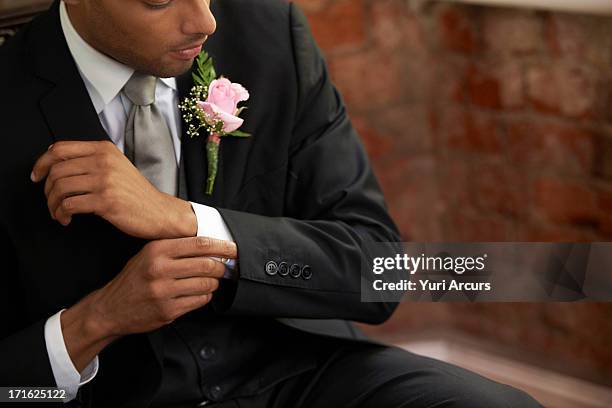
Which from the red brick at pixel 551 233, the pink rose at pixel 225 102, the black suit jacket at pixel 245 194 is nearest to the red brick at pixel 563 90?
the red brick at pixel 551 233

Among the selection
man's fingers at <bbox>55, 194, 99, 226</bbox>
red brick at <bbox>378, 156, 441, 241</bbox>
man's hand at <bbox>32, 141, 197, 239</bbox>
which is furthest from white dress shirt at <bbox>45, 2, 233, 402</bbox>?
red brick at <bbox>378, 156, 441, 241</bbox>

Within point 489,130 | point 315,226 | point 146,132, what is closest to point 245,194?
point 315,226

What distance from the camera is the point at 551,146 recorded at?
3.11 metres

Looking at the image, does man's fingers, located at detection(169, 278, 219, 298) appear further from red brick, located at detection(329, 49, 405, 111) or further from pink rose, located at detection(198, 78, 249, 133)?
red brick, located at detection(329, 49, 405, 111)

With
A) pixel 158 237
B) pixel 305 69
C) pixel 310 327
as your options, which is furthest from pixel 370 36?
pixel 158 237

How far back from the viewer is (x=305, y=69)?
7.29 ft

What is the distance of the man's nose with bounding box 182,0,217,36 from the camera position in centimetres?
189

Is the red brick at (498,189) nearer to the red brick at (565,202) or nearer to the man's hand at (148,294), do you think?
the red brick at (565,202)

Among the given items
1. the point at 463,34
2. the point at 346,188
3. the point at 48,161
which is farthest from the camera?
the point at 463,34

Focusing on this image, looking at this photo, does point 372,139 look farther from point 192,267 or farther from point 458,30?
point 192,267

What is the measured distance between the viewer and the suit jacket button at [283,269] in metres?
2.03

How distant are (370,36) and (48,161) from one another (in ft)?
5.43

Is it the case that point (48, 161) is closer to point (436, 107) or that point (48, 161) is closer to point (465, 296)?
point (465, 296)

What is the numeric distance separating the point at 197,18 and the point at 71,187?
0.38 meters
